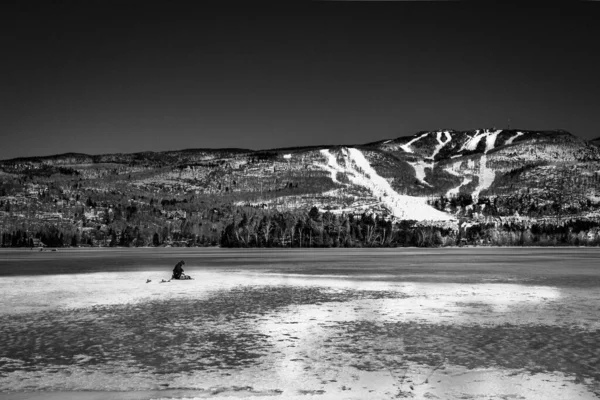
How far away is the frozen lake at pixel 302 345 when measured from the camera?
12695 mm

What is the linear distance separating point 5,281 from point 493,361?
34977 millimetres

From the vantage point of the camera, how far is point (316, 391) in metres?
12.4

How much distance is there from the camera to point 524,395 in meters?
12.0

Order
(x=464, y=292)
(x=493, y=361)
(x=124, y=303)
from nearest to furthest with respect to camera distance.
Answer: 1. (x=493, y=361)
2. (x=124, y=303)
3. (x=464, y=292)

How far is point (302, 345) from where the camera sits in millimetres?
17031

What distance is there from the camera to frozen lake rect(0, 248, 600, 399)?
1270 centimetres

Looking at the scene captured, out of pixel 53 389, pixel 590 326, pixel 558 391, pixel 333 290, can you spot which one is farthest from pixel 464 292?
pixel 53 389

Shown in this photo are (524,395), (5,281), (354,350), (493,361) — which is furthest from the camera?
(5,281)

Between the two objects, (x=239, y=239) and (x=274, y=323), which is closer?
(x=274, y=323)

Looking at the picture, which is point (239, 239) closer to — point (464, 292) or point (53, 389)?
point (464, 292)

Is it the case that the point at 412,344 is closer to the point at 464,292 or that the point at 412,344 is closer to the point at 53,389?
the point at 53,389

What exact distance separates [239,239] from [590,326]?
571 ft

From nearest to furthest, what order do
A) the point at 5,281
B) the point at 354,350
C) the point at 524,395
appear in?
the point at 524,395, the point at 354,350, the point at 5,281

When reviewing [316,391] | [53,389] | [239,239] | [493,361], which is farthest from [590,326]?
[239,239]
